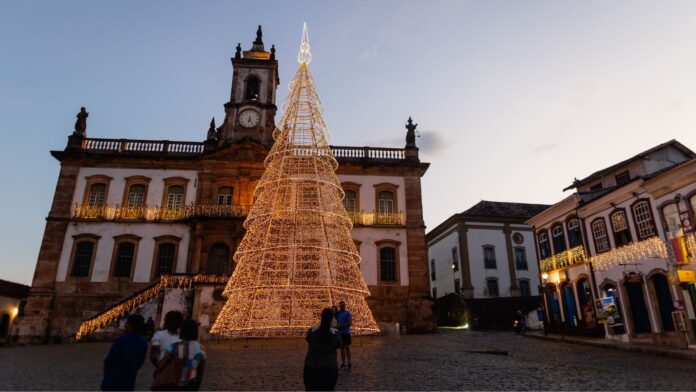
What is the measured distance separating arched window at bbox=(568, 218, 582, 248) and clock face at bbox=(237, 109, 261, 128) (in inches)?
776

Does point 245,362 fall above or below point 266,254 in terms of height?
below

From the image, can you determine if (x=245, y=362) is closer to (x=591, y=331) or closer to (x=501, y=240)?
(x=591, y=331)

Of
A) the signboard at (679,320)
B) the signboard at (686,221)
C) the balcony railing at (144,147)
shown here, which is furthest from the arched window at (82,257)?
the signboard at (686,221)

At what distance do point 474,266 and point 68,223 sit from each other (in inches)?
1162

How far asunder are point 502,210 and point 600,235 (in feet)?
63.4

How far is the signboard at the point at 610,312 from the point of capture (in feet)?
58.5

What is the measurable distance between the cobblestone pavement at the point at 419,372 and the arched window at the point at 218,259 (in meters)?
11.1

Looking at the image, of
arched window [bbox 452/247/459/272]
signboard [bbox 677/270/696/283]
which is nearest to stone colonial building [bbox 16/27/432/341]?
arched window [bbox 452/247/459/272]

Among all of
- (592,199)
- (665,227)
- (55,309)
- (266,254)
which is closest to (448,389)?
(266,254)

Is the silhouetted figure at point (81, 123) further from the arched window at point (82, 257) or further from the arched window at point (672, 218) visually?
the arched window at point (672, 218)

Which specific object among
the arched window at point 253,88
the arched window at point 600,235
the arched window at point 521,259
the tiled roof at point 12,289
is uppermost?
the arched window at point 253,88

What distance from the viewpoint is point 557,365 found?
1060 cm

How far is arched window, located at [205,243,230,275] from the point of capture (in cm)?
2419

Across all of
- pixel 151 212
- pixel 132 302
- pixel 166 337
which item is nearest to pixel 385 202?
pixel 151 212
